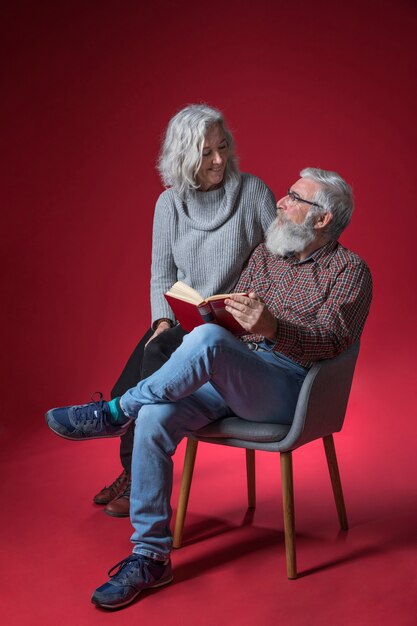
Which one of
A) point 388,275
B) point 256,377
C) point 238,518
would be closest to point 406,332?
point 388,275

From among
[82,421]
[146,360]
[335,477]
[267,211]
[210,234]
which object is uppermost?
[267,211]

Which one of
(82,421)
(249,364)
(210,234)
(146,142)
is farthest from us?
(146,142)

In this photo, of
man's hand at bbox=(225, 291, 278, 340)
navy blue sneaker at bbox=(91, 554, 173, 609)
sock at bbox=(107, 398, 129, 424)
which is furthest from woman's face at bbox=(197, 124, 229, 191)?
navy blue sneaker at bbox=(91, 554, 173, 609)

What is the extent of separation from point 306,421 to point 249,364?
0.82 ft

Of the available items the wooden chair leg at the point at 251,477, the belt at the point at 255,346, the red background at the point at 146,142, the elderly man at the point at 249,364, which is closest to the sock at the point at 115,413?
the elderly man at the point at 249,364

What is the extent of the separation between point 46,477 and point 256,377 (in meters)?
1.44

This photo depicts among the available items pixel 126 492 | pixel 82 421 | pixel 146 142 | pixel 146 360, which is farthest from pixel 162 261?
pixel 146 142

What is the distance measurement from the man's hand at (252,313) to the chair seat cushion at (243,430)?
0.32m

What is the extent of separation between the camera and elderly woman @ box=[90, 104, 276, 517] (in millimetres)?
3250

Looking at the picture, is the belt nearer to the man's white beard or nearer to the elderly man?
the elderly man

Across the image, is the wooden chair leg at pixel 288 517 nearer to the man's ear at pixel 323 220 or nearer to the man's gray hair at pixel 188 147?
the man's ear at pixel 323 220

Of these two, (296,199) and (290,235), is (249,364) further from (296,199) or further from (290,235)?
(296,199)

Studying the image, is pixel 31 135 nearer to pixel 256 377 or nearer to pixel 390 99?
pixel 390 99

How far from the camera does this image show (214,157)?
3256 millimetres
